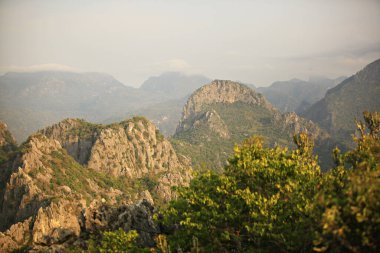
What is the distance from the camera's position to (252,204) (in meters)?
36.6

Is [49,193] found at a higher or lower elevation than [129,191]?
higher

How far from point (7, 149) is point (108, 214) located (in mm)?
151416

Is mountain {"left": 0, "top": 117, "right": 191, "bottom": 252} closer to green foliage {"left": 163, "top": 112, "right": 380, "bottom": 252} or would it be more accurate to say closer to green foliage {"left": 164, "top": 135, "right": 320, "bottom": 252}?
green foliage {"left": 164, "top": 135, "right": 320, "bottom": 252}

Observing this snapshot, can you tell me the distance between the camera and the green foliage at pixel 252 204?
35281 mm

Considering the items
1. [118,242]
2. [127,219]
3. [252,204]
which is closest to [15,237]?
[127,219]

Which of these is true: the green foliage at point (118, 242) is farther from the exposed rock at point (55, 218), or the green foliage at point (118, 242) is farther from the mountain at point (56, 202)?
the exposed rock at point (55, 218)

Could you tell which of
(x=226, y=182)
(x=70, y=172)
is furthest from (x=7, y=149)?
(x=226, y=182)

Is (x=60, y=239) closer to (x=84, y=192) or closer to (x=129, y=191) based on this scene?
(x=84, y=192)

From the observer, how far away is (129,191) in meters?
197

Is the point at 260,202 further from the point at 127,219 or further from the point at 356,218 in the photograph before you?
the point at 127,219

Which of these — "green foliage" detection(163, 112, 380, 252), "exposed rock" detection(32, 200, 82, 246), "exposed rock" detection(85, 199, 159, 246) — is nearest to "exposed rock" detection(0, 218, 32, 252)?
"exposed rock" detection(32, 200, 82, 246)

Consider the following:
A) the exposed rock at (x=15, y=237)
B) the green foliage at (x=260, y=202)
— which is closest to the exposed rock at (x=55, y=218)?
the exposed rock at (x=15, y=237)

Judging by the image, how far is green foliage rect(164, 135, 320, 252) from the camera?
35.3 meters

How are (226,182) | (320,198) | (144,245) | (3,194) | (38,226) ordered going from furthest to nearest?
(3,194) < (38,226) < (144,245) < (226,182) < (320,198)
